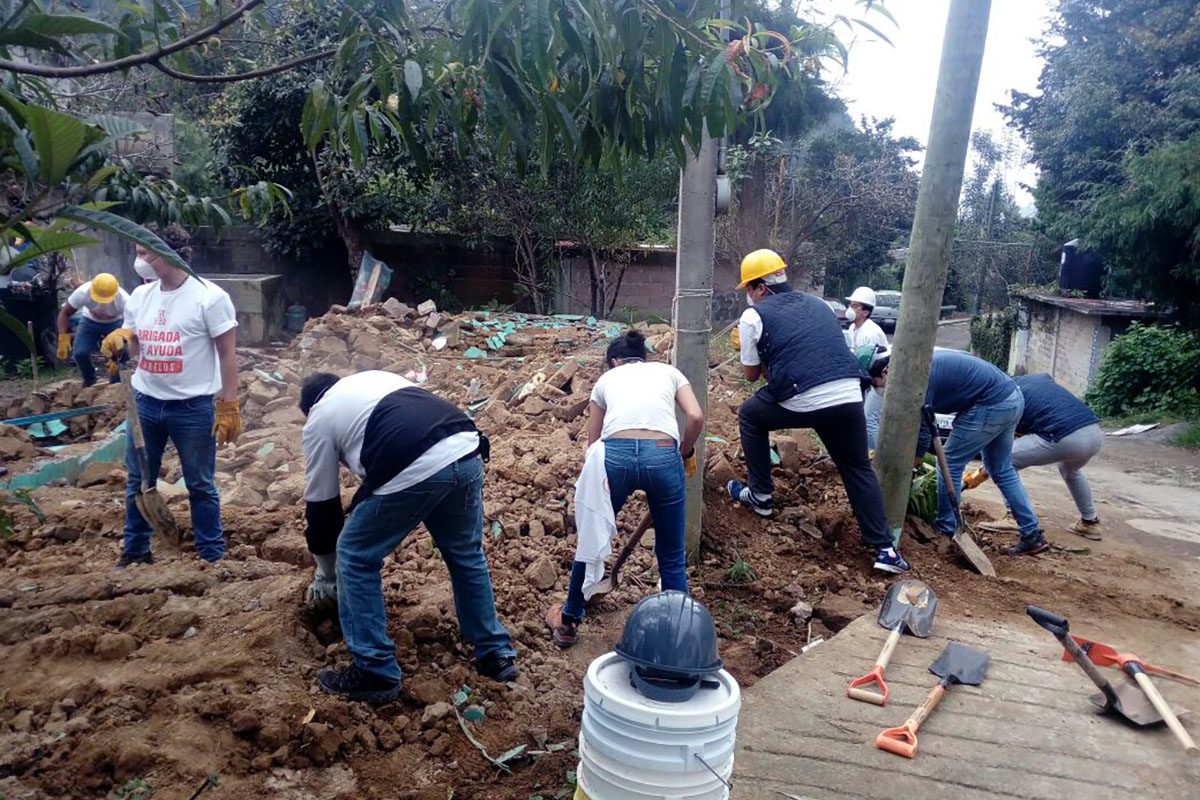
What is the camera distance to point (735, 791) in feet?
9.62

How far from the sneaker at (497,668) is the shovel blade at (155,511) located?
2.04m

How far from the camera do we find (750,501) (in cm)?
556

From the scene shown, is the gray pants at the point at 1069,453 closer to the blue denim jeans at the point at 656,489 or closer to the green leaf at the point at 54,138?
the blue denim jeans at the point at 656,489

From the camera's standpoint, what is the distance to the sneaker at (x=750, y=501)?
5539 mm

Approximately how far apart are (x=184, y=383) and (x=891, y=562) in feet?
12.8

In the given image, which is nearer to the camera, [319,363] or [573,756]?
[573,756]

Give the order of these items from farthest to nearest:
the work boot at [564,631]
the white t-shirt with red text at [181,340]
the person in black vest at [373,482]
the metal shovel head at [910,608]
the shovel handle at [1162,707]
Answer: the white t-shirt with red text at [181,340]
the metal shovel head at [910,608]
the work boot at [564,631]
the person in black vest at [373,482]
the shovel handle at [1162,707]

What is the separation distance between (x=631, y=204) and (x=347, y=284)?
5.20 meters

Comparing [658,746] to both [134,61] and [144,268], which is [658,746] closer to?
[134,61]

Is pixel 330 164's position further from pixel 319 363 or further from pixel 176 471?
pixel 176 471

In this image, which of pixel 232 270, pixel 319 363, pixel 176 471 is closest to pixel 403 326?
pixel 319 363

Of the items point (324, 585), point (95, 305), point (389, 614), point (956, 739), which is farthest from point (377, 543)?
point (95, 305)

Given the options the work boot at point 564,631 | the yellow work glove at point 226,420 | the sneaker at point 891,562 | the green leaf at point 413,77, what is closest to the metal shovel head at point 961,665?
the sneaker at point 891,562

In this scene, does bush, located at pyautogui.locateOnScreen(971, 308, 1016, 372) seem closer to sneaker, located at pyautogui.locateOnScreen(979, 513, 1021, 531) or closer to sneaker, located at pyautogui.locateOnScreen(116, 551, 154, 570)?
sneaker, located at pyautogui.locateOnScreen(979, 513, 1021, 531)
